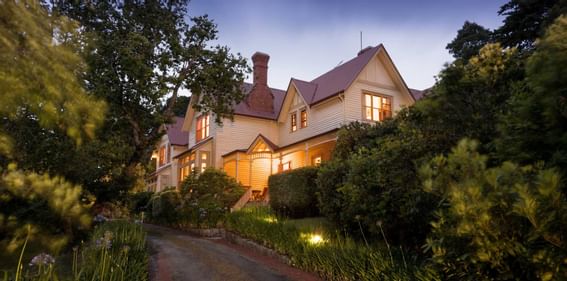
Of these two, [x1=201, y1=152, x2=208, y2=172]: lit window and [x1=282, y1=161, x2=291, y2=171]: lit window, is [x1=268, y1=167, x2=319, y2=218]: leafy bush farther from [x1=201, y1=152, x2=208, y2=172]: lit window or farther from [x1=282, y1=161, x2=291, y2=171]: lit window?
[x1=201, y1=152, x2=208, y2=172]: lit window

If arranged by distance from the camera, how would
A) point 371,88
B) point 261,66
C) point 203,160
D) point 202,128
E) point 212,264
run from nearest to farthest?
point 212,264, point 371,88, point 261,66, point 203,160, point 202,128

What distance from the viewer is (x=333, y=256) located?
8.23 meters

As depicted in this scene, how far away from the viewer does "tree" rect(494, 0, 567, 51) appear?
21188 mm

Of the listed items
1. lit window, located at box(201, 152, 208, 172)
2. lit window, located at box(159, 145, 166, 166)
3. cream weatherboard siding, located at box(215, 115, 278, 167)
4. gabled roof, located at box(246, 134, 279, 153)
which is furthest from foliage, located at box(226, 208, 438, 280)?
lit window, located at box(159, 145, 166, 166)

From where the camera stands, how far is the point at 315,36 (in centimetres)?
2142

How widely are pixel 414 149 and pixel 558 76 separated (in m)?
3.61

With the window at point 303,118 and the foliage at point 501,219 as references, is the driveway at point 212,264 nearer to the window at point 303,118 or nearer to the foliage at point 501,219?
the foliage at point 501,219

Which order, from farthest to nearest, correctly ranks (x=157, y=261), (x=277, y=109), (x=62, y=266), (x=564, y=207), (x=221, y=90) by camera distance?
(x=277, y=109), (x=221, y=90), (x=157, y=261), (x=62, y=266), (x=564, y=207)


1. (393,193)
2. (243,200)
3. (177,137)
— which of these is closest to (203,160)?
(243,200)

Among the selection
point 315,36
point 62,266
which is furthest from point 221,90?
point 62,266

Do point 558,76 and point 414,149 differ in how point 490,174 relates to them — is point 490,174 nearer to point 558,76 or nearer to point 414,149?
point 558,76

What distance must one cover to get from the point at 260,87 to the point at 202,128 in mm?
5466

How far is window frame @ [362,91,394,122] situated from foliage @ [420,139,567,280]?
19292 mm

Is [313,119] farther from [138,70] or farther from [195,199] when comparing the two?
[138,70]
